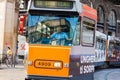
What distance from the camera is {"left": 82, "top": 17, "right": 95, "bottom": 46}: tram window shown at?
18062 mm

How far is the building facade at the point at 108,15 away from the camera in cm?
5667

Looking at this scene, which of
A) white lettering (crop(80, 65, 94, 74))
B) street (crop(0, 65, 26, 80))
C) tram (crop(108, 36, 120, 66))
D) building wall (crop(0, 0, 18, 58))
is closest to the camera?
white lettering (crop(80, 65, 94, 74))

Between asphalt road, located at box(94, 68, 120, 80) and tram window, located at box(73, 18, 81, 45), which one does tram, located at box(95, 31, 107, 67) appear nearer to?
asphalt road, located at box(94, 68, 120, 80)

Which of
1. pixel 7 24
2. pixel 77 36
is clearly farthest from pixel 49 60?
pixel 7 24

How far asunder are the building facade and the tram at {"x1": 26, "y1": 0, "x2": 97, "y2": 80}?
35513 millimetres

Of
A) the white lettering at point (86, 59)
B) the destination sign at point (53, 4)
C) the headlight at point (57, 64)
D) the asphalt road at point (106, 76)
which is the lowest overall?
the asphalt road at point (106, 76)

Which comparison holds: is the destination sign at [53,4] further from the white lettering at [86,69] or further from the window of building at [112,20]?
the window of building at [112,20]

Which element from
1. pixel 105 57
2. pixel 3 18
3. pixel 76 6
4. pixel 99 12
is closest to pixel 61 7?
pixel 76 6

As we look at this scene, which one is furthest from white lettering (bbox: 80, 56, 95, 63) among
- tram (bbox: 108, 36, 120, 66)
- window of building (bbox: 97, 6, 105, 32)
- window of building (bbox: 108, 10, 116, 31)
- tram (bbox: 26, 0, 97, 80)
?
window of building (bbox: 108, 10, 116, 31)

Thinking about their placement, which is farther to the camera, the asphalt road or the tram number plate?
the asphalt road

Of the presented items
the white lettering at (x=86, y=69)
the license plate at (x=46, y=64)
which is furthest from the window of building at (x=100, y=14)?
the license plate at (x=46, y=64)

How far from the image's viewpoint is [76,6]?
685 inches

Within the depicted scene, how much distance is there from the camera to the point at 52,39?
1716 centimetres

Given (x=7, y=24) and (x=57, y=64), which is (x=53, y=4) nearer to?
(x=57, y=64)
